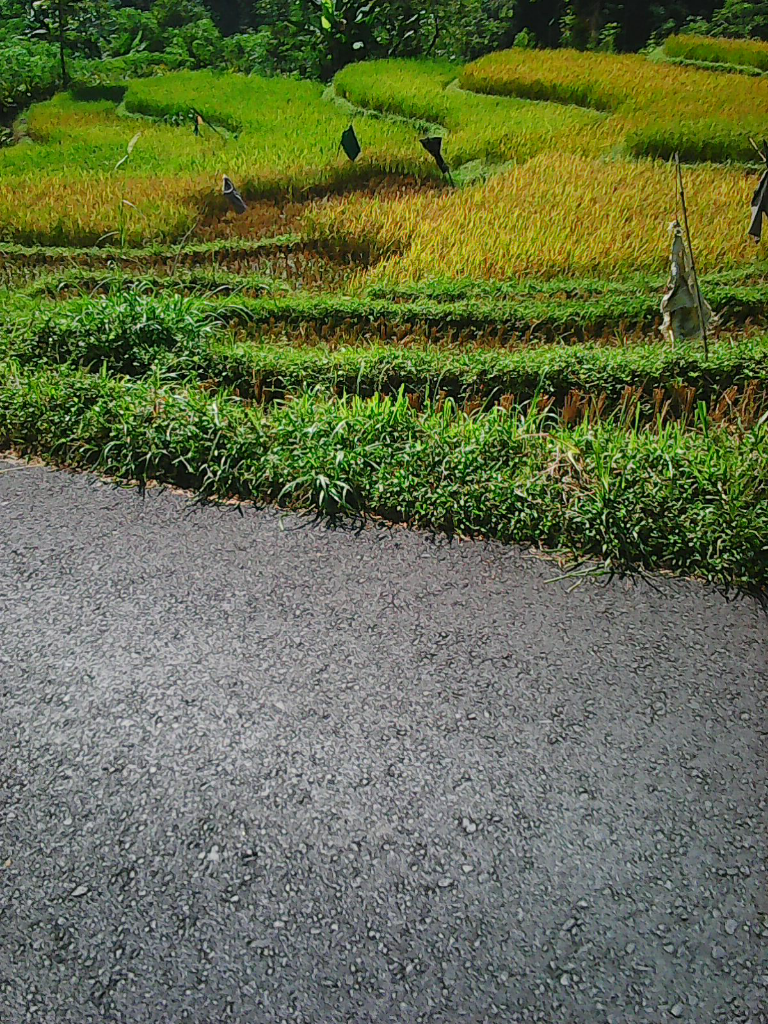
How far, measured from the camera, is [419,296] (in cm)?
330

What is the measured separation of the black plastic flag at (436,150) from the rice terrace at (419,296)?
3 centimetres

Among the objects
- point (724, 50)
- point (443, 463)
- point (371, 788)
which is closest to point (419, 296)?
point (443, 463)

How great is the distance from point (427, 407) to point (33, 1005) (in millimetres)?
1922

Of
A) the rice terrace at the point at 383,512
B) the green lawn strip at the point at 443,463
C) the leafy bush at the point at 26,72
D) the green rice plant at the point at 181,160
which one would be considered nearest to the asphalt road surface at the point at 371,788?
the rice terrace at the point at 383,512

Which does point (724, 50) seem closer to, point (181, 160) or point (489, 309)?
point (489, 309)

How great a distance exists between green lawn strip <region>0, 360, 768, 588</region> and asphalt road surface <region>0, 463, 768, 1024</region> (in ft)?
0.43

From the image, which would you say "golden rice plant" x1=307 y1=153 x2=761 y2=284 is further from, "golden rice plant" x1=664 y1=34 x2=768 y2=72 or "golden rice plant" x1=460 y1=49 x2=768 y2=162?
"golden rice plant" x1=664 y1=34 x2=768 y2=72

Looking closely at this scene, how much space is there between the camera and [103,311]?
3.19 m

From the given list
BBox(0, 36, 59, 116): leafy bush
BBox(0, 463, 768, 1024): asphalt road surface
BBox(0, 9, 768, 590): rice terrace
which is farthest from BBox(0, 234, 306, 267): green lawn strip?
BBox(0, 463, 768, 1024): asphalt road surface

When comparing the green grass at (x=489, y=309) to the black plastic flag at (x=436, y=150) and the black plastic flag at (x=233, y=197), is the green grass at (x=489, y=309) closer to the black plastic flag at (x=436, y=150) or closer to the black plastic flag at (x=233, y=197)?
the black plastic flag at (x=233, y=197)

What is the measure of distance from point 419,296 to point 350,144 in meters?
0.90

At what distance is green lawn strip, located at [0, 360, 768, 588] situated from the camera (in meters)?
2.23

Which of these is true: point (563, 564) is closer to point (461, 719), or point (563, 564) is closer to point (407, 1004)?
point (461, 719)

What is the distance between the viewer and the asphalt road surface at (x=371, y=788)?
1311 millimetres
